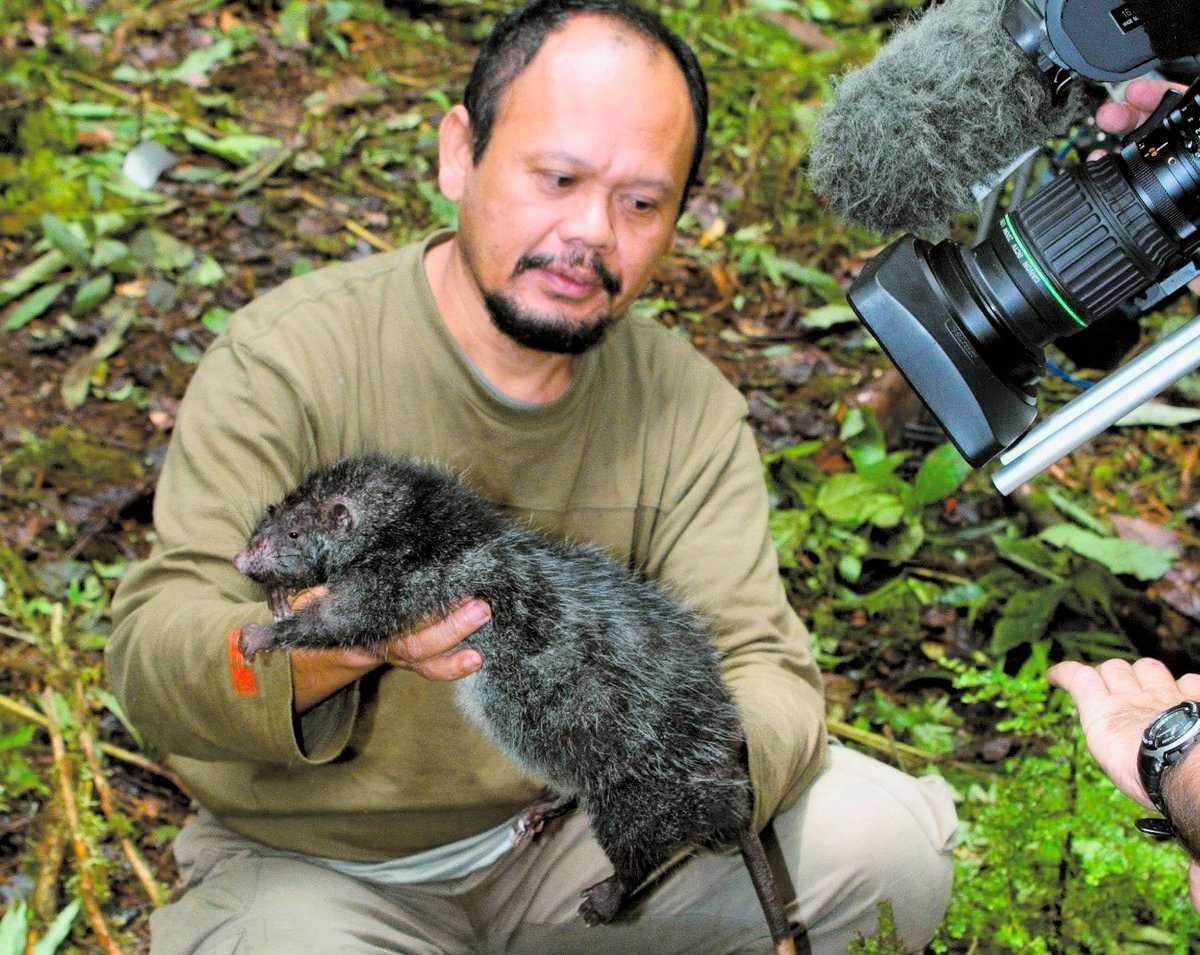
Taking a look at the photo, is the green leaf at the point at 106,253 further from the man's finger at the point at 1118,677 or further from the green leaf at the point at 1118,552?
the man's finger at the point at 1118,677

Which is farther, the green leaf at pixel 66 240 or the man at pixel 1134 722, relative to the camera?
the green leaf at pixel 66 240

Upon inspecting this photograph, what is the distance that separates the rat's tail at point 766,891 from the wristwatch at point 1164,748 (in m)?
1.09

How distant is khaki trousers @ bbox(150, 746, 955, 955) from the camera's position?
3652 mm

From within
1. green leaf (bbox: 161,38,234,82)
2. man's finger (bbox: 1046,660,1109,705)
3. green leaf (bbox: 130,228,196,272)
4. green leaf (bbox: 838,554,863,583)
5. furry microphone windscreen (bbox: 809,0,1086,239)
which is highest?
furry microphone windscreen (bbox: 809,0,1086,239)

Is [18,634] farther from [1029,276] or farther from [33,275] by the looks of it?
[1029,276]

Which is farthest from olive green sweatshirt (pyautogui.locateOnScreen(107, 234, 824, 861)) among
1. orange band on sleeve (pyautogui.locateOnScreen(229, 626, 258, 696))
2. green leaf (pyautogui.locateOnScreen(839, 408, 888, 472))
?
green leaf (pyautogui.locateOnScreen(839, 408, 888, 472))

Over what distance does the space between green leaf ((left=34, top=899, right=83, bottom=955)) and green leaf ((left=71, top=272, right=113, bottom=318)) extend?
9.64 ft

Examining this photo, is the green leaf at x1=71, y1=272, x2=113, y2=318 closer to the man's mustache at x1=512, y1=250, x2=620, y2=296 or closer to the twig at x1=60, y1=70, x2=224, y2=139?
the twig at x1=60, y1=70, x2=224, y2=139

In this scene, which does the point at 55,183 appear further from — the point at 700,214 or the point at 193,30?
the point at 700,214

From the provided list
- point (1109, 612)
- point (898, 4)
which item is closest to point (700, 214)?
point (898, 4)

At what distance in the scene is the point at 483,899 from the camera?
12.3ft

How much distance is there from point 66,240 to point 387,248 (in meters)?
1.49

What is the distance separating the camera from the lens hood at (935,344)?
8.33 feet

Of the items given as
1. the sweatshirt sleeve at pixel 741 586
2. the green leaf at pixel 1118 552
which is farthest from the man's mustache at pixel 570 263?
the green leaf at pixel 1118 552
